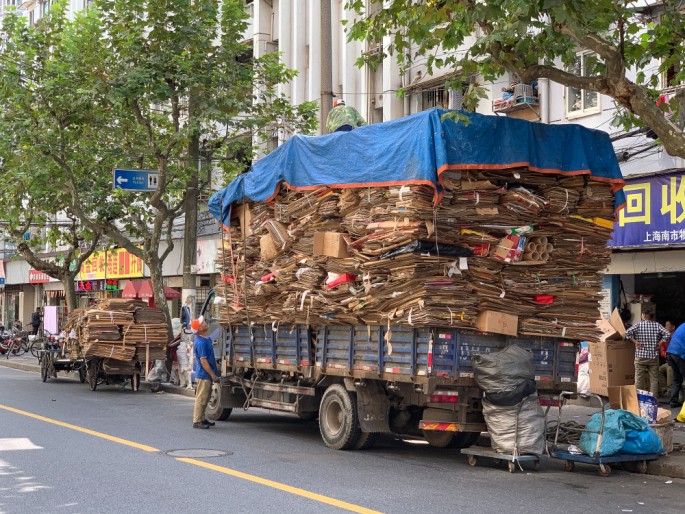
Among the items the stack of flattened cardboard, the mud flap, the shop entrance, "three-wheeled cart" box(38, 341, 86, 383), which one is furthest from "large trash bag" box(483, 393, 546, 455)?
"three-wheeled cart" box(38, 341, 86, 383)

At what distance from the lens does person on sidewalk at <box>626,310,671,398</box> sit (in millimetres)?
17203

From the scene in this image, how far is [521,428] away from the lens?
1066cm

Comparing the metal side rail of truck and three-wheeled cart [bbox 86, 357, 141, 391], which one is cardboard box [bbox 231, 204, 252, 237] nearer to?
the metal side rail of truck

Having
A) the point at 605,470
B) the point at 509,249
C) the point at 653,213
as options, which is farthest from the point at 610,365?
the point at 509,249

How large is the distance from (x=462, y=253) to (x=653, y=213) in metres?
7.60

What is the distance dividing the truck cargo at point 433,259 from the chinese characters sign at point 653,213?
5131 millimetres

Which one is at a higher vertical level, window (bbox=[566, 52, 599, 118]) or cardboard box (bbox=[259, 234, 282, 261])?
window (bbox=[566, 52, 599, 118])

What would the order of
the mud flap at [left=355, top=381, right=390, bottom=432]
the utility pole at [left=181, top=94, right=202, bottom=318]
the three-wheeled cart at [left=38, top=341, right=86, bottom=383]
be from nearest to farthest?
1. the mud flap at [left=355, top=381, right=390, bottom=432]
2. the utility pole at [left=181, top=94, right=202, bottom=318]
3. the three-wheeled cart at [left=38, top=341, right=86, bottom=383]

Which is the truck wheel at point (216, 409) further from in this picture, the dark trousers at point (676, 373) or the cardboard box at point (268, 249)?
the dark trousers at point (676, 373)

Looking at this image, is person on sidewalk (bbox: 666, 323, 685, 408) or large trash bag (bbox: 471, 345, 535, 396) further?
person on sidewalk (bbox: 666, 323, 685, 408)

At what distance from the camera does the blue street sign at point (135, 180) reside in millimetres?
21125

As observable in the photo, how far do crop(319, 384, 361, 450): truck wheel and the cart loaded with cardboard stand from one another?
958 centimetres

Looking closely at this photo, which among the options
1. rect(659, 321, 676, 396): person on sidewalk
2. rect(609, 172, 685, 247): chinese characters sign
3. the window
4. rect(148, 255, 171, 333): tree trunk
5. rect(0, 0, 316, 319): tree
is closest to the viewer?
rect(609, 172, 685, 247): chinese characters sign

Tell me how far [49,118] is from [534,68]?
50.0 feet
